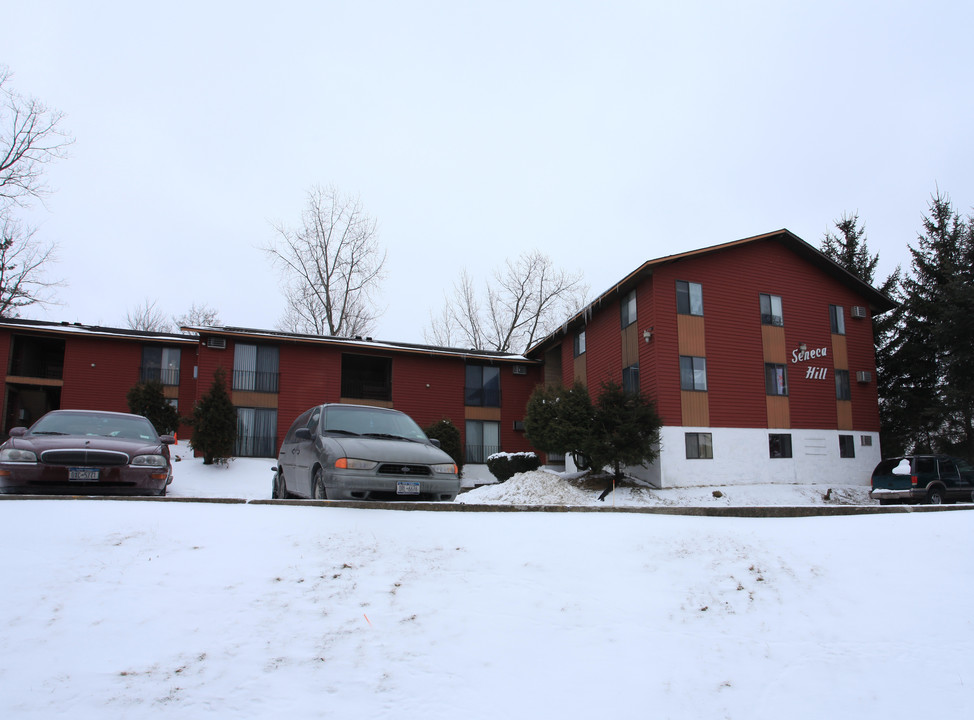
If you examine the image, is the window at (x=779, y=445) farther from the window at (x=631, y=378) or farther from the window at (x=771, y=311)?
the window at (x=631, y=378)

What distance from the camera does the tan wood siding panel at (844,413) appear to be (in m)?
24.5

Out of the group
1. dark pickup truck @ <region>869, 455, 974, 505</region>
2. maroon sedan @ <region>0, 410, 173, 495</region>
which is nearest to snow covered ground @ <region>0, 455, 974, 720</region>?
maroon sedan @ <region>0, 410, 173, 495</region>

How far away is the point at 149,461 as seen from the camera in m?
8.77

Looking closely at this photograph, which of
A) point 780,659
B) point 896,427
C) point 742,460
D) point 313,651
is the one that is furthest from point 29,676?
point 896,427

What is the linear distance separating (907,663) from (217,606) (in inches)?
185

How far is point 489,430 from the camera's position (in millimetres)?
30750

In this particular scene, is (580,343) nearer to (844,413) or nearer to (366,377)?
(844,413)

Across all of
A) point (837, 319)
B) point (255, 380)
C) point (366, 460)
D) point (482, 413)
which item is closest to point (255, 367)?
point (255, 380)

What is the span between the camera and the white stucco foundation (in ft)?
70.8

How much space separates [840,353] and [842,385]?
126 centimetres

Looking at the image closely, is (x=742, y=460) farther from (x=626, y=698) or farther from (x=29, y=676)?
(x=29, y=676)

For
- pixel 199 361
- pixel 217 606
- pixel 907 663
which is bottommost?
pixel 907 663

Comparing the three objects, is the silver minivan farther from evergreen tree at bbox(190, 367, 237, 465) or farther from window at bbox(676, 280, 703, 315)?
window at bbox(676, 280, 703, 315)

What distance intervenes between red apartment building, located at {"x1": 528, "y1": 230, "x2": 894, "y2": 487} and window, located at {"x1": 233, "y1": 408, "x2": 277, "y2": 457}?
501 inches
